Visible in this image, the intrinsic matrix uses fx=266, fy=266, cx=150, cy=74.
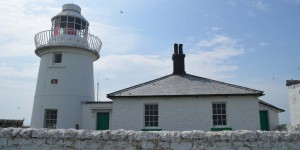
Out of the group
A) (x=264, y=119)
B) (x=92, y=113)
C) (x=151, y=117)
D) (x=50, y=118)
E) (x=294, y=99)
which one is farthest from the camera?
(x=294, y=99)

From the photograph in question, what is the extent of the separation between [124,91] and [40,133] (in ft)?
31.2

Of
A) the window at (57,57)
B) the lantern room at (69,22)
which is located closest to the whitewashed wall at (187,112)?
the window at (57,57)

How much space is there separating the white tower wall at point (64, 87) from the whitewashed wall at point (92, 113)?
588 millimetres

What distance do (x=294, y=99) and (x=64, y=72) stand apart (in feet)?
50.7

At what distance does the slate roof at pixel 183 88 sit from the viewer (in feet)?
45.7

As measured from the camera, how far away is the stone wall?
5207 millimetres

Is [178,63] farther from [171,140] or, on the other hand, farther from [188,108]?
[171,140]

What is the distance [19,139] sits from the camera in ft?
18.1

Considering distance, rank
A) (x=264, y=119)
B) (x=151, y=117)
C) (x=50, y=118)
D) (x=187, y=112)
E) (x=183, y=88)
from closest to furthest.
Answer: (x=187, y=112) < (x=151, y=117) < (x=183, y=88) < (x=50, y=118) < (x=264, y=119)

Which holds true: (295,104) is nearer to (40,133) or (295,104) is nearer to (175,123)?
(175,123)

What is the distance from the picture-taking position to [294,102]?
60.5ft

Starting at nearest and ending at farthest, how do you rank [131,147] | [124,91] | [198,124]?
[131,147]
[198,124]
[124,91]

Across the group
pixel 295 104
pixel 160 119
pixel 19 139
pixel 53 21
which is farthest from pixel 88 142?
pixel 295 104

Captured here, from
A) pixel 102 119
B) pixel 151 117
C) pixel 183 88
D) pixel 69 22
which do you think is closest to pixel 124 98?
pixel 151 117
